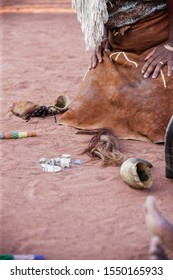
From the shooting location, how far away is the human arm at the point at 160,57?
4.73m

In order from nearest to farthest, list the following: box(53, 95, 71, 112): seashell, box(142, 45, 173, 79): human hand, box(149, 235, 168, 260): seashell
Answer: box(149, 235, 168, 260): seashell → box(142, 45, 173, 79): human hand → box(53, 95, 71, 112): seashell

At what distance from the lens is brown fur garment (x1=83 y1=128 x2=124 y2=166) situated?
426 cm

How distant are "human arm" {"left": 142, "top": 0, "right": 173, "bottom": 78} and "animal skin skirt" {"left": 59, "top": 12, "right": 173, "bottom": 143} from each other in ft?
0.13

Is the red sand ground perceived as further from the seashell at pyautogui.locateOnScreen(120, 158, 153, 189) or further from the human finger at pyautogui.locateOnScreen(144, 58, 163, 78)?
the human finger at pyautogui.locateOnScreen(144, 58, 163, 78)

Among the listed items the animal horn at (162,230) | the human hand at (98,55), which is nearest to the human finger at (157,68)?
the human hand at (98,55)

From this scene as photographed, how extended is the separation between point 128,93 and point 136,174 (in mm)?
1170

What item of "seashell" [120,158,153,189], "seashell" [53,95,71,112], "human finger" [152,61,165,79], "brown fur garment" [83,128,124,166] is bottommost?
"seashell" [53,95,71,112]

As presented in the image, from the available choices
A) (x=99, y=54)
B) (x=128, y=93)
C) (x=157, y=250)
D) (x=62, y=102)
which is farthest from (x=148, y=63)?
(x=157, y=250)

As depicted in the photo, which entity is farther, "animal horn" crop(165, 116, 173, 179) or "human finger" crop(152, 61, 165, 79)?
"human finger" crop(152, 61, 165, 79)

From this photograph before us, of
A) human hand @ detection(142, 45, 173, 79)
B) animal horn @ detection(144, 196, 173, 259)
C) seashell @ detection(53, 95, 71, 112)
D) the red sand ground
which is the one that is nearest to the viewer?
animal horn @ detection(144, 196, 173, 259)

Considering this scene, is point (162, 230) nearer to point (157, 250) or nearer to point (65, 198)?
point (157, 250)

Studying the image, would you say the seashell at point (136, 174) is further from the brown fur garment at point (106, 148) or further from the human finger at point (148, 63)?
the human finger at point (148, 63)

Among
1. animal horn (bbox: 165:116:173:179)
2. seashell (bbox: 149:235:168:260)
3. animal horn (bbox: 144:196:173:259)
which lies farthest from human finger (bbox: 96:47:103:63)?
seashell (bbox: 149:235:168:260)
